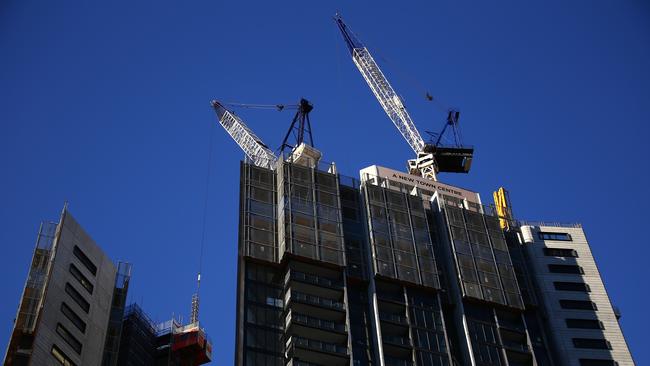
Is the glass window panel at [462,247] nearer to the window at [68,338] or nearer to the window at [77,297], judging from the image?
the window at [77,297]

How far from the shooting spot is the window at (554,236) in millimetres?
139125

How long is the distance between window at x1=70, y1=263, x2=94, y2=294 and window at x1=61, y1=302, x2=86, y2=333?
16.0ft

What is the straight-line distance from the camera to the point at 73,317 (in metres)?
108

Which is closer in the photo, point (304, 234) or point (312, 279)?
point (312, 279)

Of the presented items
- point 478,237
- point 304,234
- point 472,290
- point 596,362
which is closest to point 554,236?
point 478,237

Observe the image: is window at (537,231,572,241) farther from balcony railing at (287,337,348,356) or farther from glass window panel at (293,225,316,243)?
balcony railing at (287,337,348,356)

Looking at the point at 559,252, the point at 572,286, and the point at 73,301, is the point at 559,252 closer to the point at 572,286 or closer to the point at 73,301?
the point at 572,286

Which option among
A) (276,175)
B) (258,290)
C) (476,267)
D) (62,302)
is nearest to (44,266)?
(62,302)

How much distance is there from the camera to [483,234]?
13088 centimetres

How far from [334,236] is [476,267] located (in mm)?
20381

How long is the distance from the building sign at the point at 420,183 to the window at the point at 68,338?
162 feet

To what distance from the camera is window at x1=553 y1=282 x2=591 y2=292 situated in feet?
431

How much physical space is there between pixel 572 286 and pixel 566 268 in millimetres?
3743

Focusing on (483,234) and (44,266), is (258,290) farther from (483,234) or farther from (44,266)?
(483,234)
